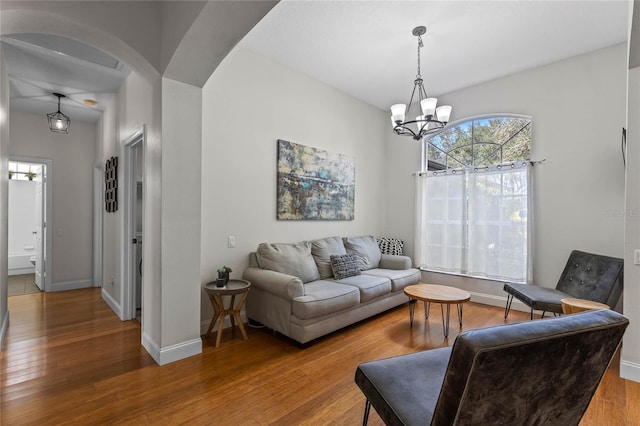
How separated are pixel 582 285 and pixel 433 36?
3.13 m

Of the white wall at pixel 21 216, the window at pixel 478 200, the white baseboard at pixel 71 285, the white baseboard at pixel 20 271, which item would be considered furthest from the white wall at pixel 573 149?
the white wall at pixel 21 216

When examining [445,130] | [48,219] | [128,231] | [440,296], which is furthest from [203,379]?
[445,130]

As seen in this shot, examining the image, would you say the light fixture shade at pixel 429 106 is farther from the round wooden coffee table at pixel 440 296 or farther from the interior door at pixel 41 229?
the interior door at pixel 41 229

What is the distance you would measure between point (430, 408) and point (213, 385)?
5.25 feet

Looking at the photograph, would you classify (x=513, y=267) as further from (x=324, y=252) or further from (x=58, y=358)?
(x=58, y=358)

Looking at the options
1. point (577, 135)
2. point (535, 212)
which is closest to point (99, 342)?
point (535, 212)

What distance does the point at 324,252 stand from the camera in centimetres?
384

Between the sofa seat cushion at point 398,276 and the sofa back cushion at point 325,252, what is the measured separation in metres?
0.48

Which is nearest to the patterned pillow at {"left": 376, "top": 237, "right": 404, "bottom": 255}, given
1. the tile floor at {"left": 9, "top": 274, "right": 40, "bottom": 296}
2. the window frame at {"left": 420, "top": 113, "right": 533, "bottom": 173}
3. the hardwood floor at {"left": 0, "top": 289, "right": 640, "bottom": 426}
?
the window frame at {"left": 420, "top": 113, "right": 533, "bottom": 173}

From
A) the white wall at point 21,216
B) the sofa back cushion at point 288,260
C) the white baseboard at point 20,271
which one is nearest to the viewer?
the sofa back cushion at point 288,260

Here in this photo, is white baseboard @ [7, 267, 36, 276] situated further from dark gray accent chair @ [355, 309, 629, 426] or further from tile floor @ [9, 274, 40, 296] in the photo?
dark gray accent chair @ [355, 309, 629, 426]

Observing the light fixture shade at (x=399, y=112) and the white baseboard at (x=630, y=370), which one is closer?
the white baseboard at (x=630, y=370)

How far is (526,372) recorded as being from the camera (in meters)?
0.96

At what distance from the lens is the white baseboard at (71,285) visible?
186 inches
